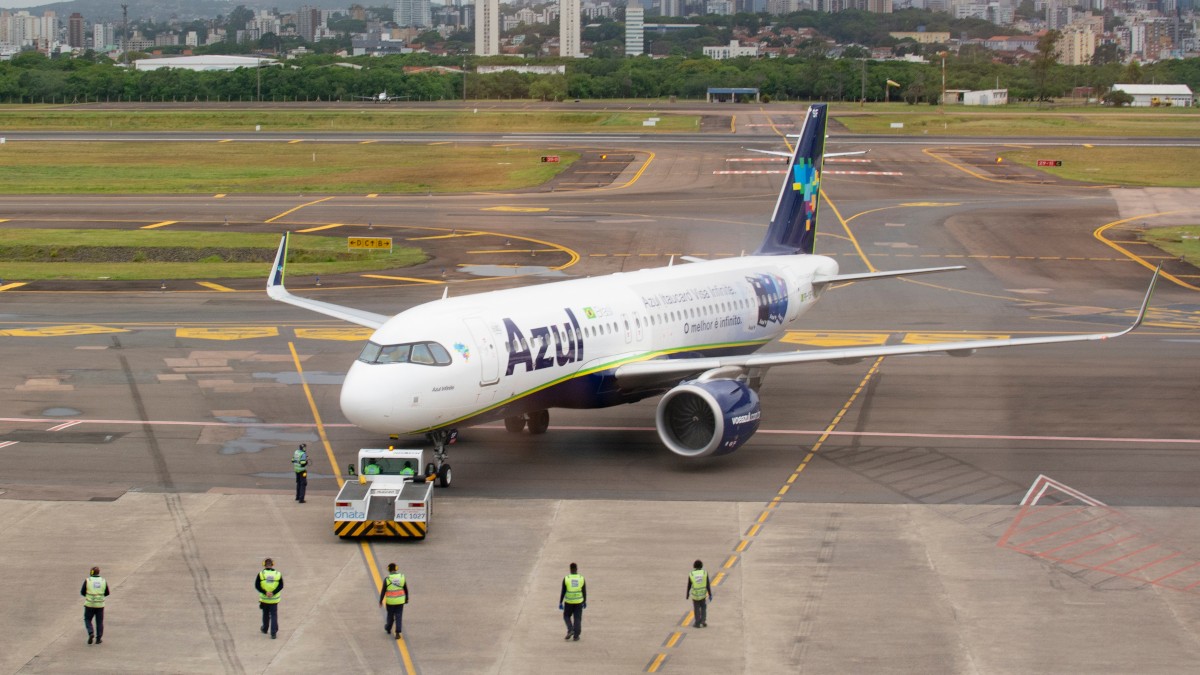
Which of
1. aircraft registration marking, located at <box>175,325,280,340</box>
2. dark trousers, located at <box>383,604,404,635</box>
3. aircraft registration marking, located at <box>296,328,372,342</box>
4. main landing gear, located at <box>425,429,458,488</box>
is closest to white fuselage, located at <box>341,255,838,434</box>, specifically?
main landing gear, located at <box>425,429,458,488</box>

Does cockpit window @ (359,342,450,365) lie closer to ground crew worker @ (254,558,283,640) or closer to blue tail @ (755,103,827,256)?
ground crew worker @ (254,558,283,640)

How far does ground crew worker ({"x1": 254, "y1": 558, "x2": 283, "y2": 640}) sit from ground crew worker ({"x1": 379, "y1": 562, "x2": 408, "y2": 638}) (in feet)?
6.49

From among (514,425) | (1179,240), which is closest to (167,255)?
(514,425)

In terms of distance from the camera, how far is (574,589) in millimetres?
26406

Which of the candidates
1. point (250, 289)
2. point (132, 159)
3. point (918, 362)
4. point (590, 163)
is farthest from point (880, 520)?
point (132, 159)

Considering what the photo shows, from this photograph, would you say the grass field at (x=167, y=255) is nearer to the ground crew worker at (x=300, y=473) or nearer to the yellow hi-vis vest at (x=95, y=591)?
the ground crew worker at (x=300, y=473)

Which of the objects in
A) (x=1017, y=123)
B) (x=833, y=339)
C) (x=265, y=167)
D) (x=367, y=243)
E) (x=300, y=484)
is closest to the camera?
(x=300, y=484)

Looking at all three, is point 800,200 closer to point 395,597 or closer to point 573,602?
point 573,602

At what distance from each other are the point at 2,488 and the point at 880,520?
21.9m

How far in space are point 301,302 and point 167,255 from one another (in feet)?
119

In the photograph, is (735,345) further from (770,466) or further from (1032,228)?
(1032,228)

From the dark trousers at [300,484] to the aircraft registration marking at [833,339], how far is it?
25.3 metres

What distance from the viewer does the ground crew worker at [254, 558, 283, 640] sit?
1040 inches

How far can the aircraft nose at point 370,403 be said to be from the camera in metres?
33.6
